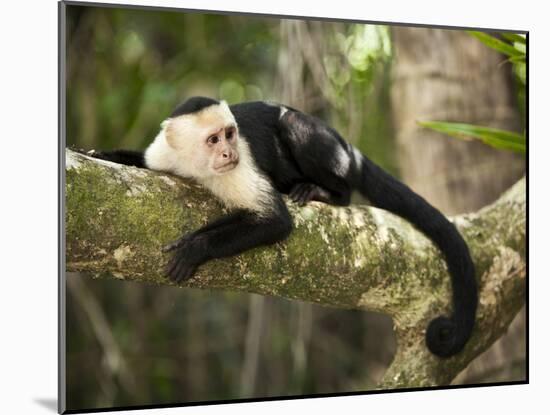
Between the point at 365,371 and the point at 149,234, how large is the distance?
8.30 feet

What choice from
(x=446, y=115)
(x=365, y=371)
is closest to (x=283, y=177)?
(x=446, y=115)

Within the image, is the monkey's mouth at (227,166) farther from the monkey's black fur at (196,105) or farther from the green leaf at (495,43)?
the green leaf at (495,43)

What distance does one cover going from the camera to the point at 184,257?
2.19 m

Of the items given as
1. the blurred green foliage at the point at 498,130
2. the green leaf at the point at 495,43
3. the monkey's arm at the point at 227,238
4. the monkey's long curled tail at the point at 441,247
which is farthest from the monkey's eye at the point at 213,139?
the green leaf at the point at 495,43

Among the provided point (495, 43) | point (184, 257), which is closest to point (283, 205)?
point (184, 257)

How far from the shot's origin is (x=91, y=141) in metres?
3.37

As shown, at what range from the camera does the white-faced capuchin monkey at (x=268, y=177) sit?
2.31 m

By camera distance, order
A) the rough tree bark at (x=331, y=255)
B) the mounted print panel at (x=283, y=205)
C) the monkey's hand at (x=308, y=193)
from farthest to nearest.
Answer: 1. the monkey's hand at (x=308, y=193)
2. the mounted print panel at (x=283, y=205)
3. the rough tree bark at (x=331, y=255)

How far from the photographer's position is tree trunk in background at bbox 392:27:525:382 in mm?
3570

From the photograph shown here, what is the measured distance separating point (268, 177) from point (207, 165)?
28 cm

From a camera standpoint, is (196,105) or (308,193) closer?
(196,105)

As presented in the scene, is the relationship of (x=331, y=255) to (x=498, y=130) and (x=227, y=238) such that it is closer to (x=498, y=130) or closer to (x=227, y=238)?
(x=227, y=238)

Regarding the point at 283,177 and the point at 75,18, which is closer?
the point at 283,177

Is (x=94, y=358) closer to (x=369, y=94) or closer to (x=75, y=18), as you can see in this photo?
(x=75, y=18)
